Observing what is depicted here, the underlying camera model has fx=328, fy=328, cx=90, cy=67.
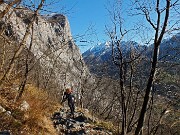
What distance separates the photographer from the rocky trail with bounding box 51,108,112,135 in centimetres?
1565

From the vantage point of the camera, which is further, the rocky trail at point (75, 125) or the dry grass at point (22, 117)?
the rocky trail at point (75, 125)

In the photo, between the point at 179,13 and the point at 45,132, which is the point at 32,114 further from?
the point at 179,13

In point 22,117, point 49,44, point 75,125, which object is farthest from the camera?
point 49,44

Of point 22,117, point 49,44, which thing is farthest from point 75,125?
point 49,44

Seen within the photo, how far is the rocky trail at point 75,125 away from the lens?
15648 millimetres

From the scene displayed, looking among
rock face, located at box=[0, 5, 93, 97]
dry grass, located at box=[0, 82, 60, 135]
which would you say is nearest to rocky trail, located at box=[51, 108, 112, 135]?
dry grass, located at box=[0, 82, 60, 135]

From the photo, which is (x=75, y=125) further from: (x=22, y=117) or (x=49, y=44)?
(x=49, y=44)

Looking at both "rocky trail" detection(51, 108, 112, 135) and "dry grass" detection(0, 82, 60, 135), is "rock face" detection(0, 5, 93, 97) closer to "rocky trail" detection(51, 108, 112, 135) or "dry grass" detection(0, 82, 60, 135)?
"dry grass" detection(0, 82, 60, 135)

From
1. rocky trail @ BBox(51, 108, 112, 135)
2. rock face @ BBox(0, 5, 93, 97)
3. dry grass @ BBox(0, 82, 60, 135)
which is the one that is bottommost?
rocky trail @ BBox(51, 108, 112, 135)

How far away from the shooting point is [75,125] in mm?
16406

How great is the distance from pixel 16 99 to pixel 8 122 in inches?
112

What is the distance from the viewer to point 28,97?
47.7 ft

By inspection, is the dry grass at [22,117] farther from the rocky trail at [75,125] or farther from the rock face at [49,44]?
the rock face at [49,44]

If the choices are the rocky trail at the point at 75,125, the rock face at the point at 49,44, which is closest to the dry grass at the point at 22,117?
the rocky trail at the point at 75,125
